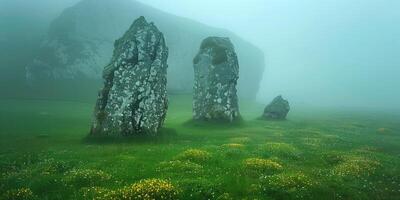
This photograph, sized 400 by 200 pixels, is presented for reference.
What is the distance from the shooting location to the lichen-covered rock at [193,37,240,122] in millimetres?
52959

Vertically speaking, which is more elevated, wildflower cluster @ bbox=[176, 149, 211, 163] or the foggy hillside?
the foggy hillside

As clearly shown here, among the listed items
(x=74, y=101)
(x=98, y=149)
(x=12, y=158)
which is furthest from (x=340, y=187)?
(x=74, y=101)

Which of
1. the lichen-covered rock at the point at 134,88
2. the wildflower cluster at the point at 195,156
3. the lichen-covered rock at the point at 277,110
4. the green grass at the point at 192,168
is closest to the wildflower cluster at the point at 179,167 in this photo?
the green grass at the point at 192,168

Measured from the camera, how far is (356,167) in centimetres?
2456

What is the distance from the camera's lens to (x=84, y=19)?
117250mm

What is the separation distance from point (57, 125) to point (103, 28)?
3099 inches

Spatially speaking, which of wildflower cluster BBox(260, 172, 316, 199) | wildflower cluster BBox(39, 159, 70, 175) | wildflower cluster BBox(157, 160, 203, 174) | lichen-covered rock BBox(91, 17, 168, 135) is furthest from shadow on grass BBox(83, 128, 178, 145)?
wildflower cluster BBox(260, 172, 316, 199)

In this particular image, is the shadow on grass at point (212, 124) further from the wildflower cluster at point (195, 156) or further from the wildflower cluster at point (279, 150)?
the wildflower cluster at point (195, 156)

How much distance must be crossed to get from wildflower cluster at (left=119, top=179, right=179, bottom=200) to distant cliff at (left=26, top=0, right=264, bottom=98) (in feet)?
283

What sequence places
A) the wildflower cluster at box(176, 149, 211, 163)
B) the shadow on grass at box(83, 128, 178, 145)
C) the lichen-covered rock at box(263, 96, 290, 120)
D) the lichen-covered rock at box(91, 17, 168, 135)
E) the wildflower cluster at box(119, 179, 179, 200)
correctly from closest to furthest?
the wildflower cluster at box(119, 179, 179, 200), the wildflower cluster at box(176, 149, 211, 163), the shadow on grass at box(83, 128, 178, 145), the lichen-covered rock at box(91, 17, 168, 135), the lichen-covered rock at box(263, 96, 290, 120)

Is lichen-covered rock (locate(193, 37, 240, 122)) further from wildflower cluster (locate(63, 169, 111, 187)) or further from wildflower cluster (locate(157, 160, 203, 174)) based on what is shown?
wildflower cluster (locate(63, 169, 111, 187))

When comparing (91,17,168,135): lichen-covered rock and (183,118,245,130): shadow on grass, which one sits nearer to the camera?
(91,17,168,135): lichen-covered rock

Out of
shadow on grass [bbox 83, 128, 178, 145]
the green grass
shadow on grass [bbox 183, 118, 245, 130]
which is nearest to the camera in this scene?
the green grass

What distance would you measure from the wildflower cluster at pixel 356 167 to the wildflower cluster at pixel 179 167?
27.5 ft
